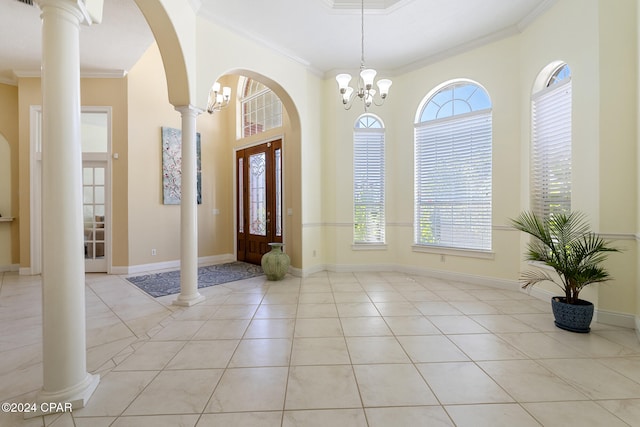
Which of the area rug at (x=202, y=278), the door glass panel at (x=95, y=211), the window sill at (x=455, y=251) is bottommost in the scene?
the area rug at (x=202, y=278)

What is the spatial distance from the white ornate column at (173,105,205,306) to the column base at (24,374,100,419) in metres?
1.71

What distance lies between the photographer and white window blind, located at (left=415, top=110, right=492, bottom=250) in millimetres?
4488

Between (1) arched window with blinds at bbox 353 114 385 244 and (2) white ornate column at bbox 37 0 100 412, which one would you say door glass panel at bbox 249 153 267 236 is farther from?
(2) white ornate column at bbox 37 0 100 412

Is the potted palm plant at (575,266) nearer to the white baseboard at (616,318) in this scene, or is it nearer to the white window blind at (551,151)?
the white baseboard at (616,318)

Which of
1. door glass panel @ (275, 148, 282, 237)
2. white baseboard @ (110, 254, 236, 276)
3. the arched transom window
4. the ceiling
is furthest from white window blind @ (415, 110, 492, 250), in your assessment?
white baseboard @ (110, 254, 236, 276)

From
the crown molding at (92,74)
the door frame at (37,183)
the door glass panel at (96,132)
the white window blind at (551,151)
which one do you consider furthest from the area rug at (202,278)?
the white window blind at (551,151)

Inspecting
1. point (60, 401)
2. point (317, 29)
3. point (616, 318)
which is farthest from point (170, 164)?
point (616, 318)

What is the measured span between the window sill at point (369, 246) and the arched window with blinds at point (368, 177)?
6 cm

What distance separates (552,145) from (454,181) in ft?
4.42

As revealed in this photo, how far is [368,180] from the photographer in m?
5.40

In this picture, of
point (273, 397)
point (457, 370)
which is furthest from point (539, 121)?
point (273, 397)

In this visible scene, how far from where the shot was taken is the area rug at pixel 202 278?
430 centimetres

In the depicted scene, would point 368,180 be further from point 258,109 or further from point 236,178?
point 236,178

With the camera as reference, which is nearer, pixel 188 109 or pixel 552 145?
pixel 188 109
